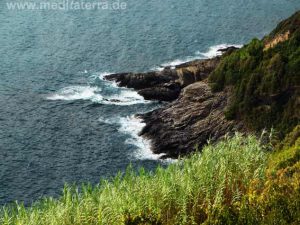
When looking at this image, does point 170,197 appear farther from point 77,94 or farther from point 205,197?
point 77,94

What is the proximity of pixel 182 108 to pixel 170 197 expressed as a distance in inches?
2256

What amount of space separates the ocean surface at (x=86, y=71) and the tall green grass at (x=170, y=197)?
1549 inches

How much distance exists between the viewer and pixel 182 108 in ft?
268

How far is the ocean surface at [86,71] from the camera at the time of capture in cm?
7262

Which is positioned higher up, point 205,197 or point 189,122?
point 205,197

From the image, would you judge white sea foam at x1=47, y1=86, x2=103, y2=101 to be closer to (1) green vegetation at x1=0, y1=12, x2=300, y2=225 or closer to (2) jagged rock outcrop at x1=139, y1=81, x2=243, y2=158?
(2) jagged rock outcrop at x1=139, y1=81, x2=243, y2=158

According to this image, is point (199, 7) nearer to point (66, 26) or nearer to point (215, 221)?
point (66, 26)

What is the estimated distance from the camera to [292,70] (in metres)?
70.6

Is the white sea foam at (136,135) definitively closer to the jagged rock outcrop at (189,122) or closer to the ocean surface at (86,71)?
the ocean surface at (86,71)

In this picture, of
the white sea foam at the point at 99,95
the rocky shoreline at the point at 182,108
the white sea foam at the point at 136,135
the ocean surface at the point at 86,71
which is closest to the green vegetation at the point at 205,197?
the ocean surface at the point at 86,71

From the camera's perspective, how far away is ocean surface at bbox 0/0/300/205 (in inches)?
2859

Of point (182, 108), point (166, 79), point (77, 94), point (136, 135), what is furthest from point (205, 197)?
point (77, 94)

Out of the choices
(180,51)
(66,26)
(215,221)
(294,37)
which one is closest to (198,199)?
(215,221)

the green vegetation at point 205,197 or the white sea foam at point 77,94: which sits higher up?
the green vegetation at point 205,197
